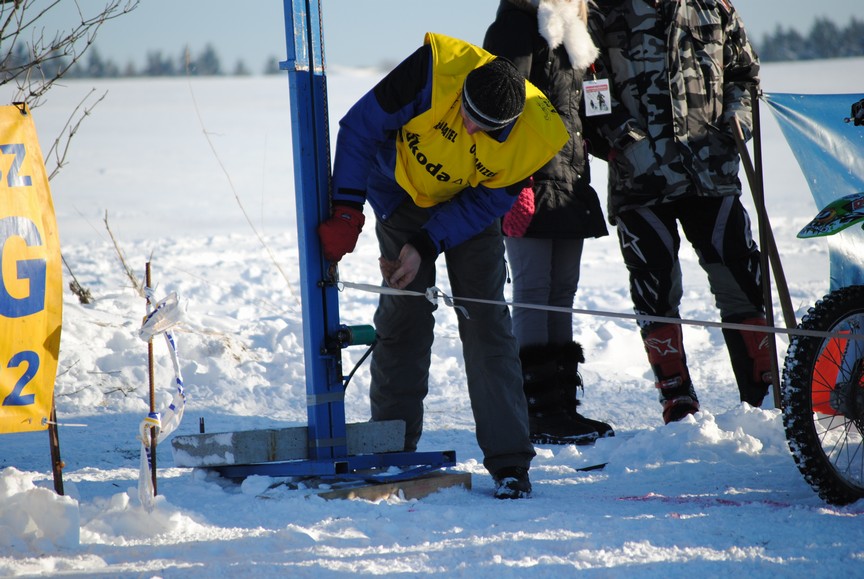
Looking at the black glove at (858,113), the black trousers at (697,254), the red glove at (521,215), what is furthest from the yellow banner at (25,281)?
the black glove at (858,113)

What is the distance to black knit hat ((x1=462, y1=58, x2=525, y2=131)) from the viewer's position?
9.34ft

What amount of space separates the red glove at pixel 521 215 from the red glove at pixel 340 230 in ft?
A: 3.34

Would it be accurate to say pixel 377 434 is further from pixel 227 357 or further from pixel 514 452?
pixel 227 357

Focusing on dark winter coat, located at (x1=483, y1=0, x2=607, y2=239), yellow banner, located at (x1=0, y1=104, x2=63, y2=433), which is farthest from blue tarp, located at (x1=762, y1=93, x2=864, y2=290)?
yellow banner, located at (x1=0, y1=104, x2=63, y2=433)

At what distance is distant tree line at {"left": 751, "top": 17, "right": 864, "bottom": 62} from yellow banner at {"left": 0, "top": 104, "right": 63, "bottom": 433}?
31.8 meters

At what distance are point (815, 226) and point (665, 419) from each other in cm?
126

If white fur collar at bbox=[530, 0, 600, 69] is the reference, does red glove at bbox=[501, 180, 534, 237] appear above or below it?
below

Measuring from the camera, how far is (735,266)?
4.01m

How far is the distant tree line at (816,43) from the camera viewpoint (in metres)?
31.1

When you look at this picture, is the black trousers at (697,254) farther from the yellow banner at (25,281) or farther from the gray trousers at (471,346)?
the yellow banner at (25,281)

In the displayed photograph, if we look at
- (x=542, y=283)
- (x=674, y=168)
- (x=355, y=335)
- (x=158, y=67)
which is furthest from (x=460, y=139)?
(x=158, y=67)

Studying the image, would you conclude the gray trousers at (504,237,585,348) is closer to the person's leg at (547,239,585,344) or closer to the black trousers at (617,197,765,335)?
the person's leg at (547,239,585,344)

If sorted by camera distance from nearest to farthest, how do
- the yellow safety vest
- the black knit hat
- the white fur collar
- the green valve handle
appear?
1. the black knit hat
2. the yellow safety vest
3. the green valve handle
4. the white fur collar

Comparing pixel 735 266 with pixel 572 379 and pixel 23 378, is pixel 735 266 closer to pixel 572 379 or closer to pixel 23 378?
pixel 572 379
